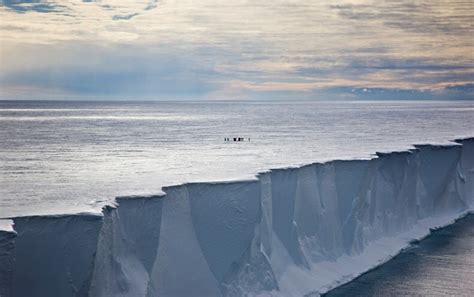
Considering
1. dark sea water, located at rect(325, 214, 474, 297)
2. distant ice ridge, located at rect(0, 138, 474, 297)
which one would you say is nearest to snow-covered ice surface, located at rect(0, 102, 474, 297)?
distant ice ridge, located at rect(0, 138, 474, 297)

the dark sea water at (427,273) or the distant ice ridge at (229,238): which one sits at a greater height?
the distant ice ridge at (229,238)

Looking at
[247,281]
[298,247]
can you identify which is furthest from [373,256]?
[247,281]

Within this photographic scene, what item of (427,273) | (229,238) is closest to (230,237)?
(229,238)

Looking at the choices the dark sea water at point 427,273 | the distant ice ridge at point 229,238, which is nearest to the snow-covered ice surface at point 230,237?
the distant ice ridge at point 229,238

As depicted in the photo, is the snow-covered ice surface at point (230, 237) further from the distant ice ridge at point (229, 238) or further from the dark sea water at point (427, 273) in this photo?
the dark sea water at point (427, 273)

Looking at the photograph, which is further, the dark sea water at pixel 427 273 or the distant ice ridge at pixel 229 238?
the dark sea water at pixel 427 273

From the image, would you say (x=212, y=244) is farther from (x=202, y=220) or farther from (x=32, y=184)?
(x=32, y=184)
